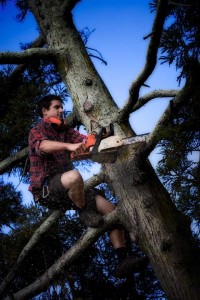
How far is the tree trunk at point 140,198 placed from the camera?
1.88 meters

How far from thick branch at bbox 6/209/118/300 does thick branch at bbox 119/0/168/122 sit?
0.87 m

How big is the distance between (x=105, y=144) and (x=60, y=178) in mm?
646

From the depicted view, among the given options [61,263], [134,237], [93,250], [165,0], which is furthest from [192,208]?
[93,250]

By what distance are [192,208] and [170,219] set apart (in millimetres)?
495

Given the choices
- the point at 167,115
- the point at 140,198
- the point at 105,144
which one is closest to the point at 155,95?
the point at 105,144

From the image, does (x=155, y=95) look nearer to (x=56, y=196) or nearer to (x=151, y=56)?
(x=151, y=56)

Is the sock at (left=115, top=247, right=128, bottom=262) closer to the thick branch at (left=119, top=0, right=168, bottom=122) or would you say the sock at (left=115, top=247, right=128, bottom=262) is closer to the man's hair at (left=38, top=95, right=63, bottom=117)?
the thick branch at (left=119, top=0, right=168, bottom=122)

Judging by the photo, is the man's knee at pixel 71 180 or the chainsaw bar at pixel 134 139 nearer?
the chainsaw bar at pixel 134 139

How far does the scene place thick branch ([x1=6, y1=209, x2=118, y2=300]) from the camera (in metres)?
2.40

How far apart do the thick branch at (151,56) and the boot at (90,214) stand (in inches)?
34.9

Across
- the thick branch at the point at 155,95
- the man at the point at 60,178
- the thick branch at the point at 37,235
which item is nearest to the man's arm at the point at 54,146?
the man at the point at 60,178

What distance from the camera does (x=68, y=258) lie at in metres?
2.46

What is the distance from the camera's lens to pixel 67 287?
108 inches

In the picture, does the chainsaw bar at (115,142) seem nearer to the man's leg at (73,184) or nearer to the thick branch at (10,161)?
the man's leg at (73,184)
